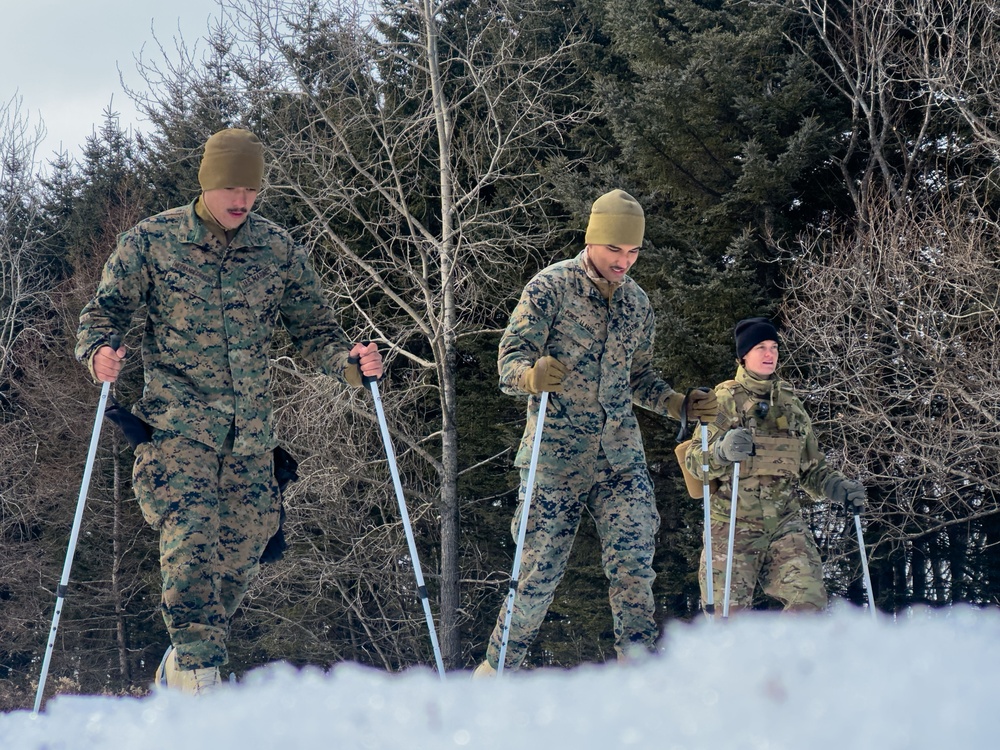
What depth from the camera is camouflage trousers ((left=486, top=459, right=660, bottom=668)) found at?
5184 millimetres

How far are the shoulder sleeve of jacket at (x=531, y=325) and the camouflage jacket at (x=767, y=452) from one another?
1665 millimetres

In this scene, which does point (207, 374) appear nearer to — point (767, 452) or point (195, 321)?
point (195, 321)

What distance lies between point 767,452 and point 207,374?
3.49 metres

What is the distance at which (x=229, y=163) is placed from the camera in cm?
455

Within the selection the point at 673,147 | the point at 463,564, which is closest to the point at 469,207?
the point at 673,147

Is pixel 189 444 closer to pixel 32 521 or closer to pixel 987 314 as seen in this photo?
pixel 987 314

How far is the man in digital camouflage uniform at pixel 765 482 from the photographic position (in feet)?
21.6

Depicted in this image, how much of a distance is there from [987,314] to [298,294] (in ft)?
35.5

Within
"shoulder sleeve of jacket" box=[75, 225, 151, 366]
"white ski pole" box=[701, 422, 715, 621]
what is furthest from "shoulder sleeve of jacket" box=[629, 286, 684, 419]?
"shoulder sleeve of jacket" box=[75, 225, 151, 366]

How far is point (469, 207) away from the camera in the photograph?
18.9 meters

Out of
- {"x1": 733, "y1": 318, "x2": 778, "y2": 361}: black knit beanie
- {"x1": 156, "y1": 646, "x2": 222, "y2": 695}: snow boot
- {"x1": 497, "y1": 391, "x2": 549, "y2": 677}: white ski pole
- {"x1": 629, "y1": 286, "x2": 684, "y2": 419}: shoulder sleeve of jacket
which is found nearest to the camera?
{"x1": 156, "y1": 646, "x2": 222, "y2": 695}: snow boot

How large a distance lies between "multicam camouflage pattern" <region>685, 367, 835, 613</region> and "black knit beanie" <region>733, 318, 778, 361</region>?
20cm

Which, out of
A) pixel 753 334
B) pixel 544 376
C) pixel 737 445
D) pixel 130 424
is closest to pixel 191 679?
pixel 130 424

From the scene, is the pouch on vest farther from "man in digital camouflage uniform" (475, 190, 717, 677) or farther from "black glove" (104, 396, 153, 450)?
"black glove" (104, 396, 153, 450)
